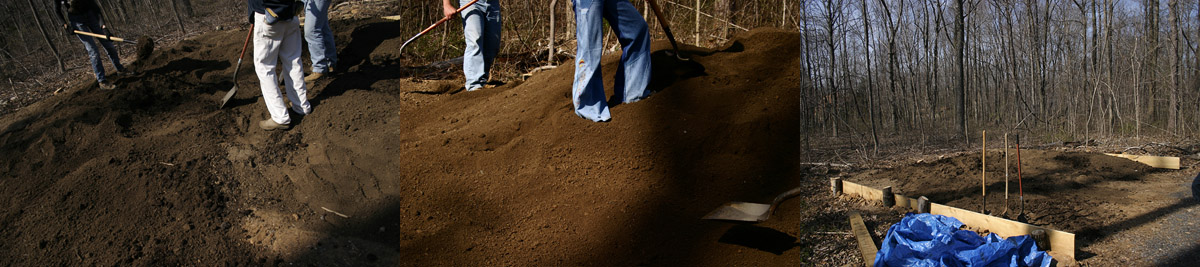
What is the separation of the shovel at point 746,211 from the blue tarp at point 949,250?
12.7 ft

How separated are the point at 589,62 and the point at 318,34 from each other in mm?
2614

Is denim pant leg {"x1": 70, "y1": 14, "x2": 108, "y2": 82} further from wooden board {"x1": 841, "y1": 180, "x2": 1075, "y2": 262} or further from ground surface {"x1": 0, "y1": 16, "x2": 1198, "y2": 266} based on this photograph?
wooden board {"x1": 841, "y1": 180, "x2": 1075, "y2": 262}

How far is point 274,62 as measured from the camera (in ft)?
10.7

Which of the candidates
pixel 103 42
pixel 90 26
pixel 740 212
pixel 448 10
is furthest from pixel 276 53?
pixel 740 212

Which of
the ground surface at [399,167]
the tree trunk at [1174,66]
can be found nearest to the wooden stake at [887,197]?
the ground surface at [399,167]

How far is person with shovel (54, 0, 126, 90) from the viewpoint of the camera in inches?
111

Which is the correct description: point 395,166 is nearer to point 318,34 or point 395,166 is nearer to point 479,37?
point 479,37

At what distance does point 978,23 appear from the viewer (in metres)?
6.12

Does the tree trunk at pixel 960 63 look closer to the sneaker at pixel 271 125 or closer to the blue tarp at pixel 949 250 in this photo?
the blue tarp at pixel 949 250

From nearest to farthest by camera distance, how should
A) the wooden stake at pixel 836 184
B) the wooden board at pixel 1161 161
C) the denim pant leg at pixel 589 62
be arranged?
the denim pant leg at pixel 589 62, the wooden stake at pixel 836 184, the wooden board at pixel 1161 161

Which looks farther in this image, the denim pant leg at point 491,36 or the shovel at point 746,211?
the denim pant leg at point 491,36

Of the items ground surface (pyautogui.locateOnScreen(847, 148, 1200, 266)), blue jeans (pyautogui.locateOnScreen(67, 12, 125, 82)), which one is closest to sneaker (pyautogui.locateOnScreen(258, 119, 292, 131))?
blue jeans (pyautogui.locateOnScreen(67, 12, 125, 82))

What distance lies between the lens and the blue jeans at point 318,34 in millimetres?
3543

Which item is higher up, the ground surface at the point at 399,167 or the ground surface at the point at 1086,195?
the ground surface at the point at 399,167
